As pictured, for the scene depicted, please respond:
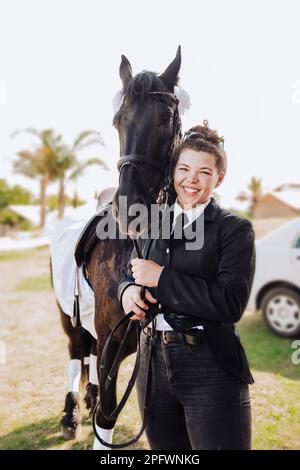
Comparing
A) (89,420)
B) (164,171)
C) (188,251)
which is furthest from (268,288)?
(188,251)

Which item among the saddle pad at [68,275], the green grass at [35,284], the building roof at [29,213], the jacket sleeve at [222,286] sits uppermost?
the jacket sleeve at [222,286]

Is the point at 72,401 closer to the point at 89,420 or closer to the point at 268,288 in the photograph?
the point at 89,420

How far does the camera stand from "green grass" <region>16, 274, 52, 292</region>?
11484 millimetres

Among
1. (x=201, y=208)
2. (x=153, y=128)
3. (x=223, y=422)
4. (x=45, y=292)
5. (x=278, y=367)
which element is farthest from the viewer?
(x=45, y=292)

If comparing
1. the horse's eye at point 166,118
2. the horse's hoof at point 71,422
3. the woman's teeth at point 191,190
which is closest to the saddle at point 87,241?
the horse's eye at point 166,118

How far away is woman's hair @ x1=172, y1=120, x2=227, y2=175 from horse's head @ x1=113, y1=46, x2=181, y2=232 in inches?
15.0

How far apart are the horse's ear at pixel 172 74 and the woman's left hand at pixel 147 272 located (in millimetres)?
1241

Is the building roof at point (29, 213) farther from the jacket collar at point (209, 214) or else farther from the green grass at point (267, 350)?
the jacket collar at point (209, 214)

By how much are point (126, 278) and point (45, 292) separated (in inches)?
378

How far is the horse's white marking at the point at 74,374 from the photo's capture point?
12.6 ft

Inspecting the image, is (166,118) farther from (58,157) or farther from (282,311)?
(58,157)

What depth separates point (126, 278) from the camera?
186cm

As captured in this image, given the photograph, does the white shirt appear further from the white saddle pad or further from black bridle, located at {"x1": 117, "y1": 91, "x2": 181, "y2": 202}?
the white saddle pad

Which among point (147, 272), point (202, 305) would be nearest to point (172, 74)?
point (147, 272)
